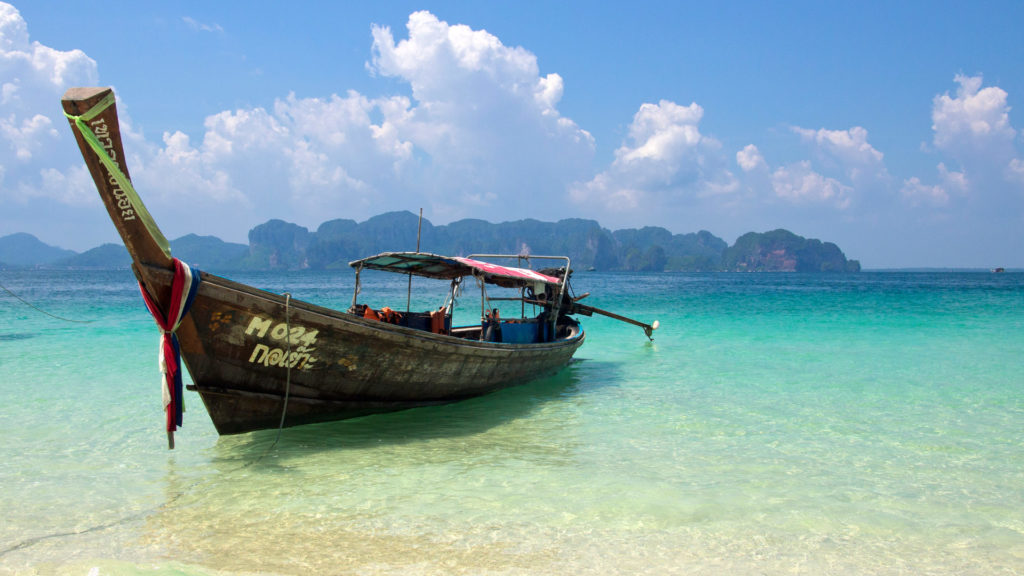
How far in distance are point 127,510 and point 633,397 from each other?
312 inches

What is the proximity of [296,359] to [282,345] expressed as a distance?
282 millimetres

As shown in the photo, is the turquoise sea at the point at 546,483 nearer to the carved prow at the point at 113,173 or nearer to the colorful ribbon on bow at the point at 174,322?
the colorful ribbon on bow at the point at 174,322

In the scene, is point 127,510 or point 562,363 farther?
point 562,363

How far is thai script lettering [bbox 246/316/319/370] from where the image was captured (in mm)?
6715

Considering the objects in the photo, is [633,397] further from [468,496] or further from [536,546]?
[536,546]

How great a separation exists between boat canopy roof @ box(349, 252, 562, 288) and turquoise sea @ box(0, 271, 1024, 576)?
2.09 meters

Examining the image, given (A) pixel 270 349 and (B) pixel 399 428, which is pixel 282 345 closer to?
(A) pixel 270 349

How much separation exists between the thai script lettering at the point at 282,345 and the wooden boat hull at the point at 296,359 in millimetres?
10

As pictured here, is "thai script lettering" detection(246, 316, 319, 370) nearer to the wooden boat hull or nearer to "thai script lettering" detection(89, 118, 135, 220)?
the wooden boat hull

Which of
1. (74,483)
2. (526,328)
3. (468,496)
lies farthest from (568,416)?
(74,483)

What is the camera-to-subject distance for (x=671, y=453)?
7.57 meters

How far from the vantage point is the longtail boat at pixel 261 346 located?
18.4ft

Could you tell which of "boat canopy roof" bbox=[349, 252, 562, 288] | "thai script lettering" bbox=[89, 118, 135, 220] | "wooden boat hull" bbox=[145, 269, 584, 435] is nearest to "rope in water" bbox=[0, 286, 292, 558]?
"wooden boat hull" bbox=[145, 269, 584, 435]

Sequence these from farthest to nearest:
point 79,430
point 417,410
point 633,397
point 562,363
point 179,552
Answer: point 562,363, point 633,397, point 417,410, point 79,430, point 179,552
